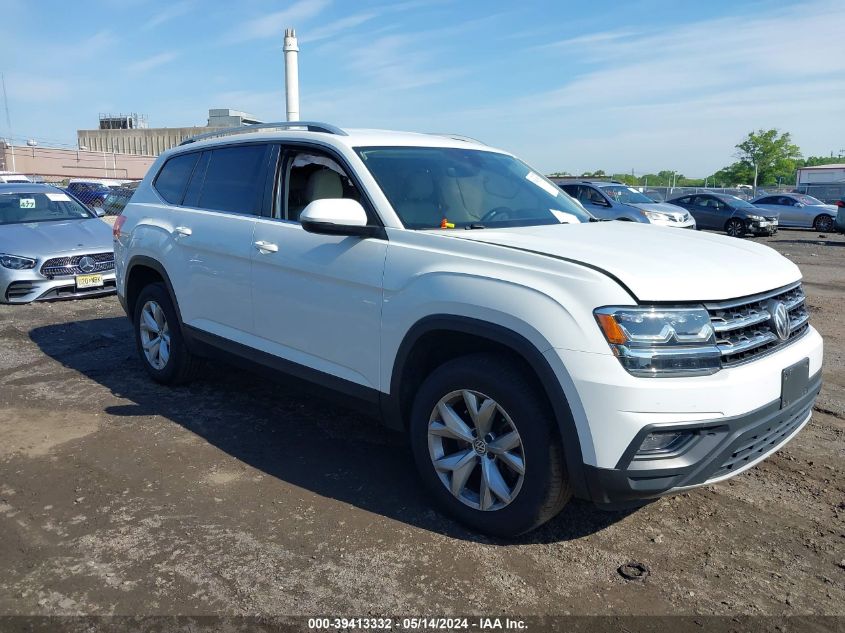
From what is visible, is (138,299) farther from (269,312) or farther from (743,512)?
(743,512)

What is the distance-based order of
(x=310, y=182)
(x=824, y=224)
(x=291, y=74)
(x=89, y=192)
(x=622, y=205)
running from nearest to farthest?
(x=310, y=182)
(x=622, y=205)
(x=291, y=74)
(x=89, y=192)
(x=824, y=224)

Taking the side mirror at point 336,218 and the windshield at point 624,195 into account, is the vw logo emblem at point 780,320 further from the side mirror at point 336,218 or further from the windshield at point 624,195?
the windshield at point 624,195

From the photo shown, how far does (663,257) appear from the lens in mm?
3098

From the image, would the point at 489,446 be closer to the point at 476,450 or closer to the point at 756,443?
the point at 476,450

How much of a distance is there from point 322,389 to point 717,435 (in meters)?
2.12

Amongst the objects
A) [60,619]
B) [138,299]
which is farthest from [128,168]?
[60,619]

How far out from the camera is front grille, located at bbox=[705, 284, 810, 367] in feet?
9.26

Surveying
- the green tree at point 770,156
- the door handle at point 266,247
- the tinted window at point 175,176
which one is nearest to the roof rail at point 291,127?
the tinted window at point 175,176

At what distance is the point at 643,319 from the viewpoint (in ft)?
8.95

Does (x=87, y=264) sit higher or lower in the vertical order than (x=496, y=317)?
lower

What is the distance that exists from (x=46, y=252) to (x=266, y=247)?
609 cm

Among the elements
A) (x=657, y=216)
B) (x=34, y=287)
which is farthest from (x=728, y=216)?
(x=34, y=287)

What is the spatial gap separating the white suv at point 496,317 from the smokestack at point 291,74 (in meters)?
15.0

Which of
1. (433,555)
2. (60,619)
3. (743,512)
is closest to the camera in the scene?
(60,619)
